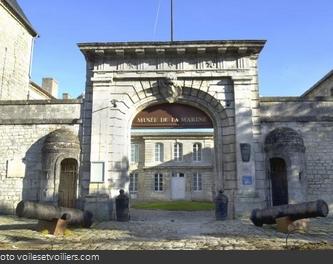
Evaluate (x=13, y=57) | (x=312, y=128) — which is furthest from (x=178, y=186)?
(x=312, y=128)

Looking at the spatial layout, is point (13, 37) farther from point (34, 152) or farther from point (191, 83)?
point (191, 83)

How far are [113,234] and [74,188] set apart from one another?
4.13m

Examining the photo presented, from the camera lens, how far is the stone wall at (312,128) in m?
10.7

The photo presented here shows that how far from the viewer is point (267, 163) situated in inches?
422

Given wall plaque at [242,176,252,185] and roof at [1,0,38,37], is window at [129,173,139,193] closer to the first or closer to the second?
roof at [1,0,38,37]

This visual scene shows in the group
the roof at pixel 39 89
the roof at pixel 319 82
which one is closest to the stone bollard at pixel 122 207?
the roof at pixel 39 89

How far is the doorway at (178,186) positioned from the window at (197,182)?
0.86 m

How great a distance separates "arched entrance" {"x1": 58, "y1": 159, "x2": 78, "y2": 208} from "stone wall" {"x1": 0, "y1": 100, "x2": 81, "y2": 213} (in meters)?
0.72

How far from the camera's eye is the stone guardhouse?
417 inches

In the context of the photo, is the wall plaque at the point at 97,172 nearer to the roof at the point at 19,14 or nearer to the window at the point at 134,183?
the roof at the point at 19,14

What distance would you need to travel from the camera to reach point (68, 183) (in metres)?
11.2

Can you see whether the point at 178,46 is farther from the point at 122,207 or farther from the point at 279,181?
the point at 279,181

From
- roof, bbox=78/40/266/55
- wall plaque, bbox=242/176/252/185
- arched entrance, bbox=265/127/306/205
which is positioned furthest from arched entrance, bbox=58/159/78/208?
arched entrance, bbox=265/127/306/205
